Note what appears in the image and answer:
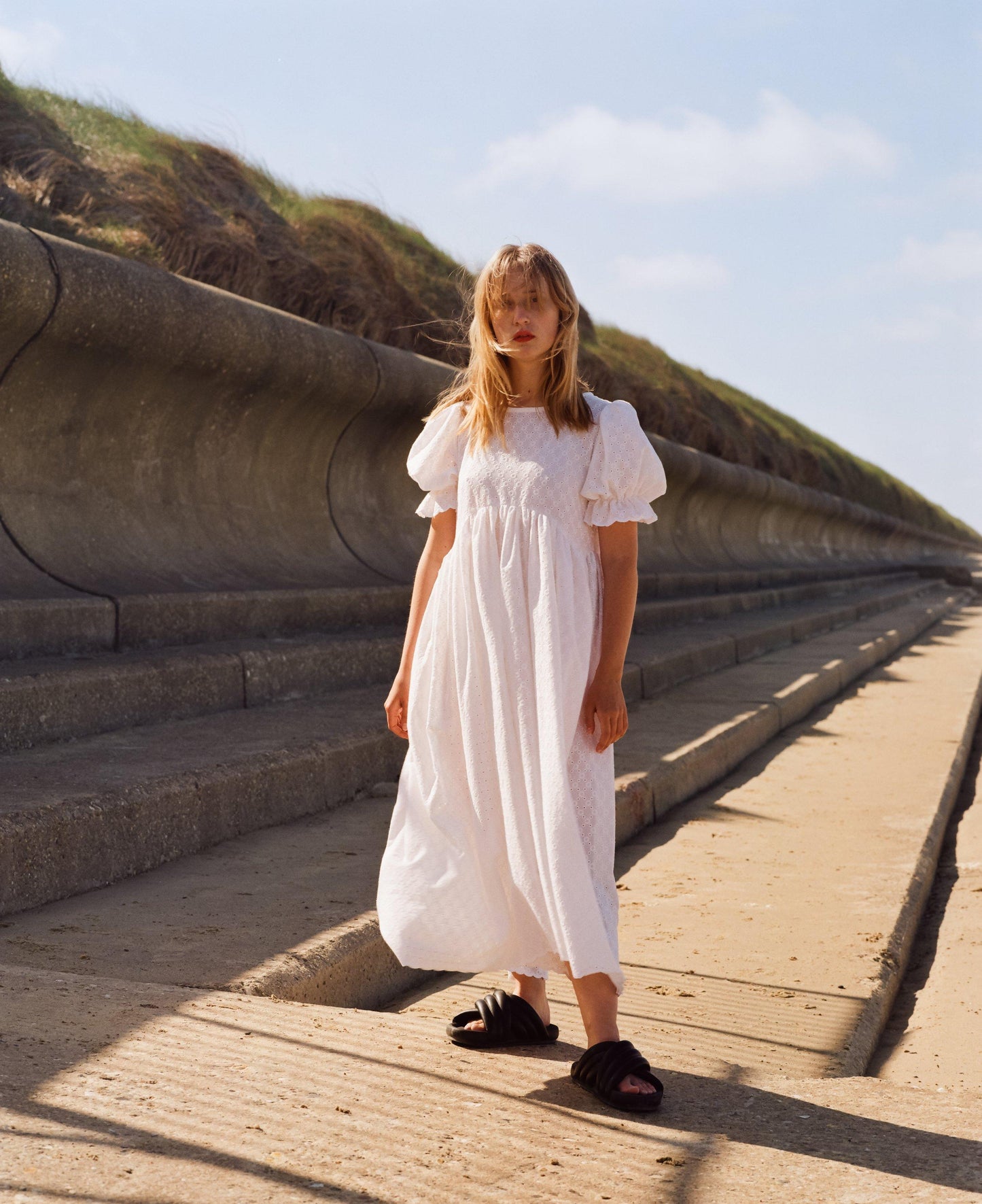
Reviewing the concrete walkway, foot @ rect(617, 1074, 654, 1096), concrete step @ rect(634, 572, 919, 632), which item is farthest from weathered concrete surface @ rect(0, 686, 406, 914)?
concrete step @ rect(634, 572, 919, 632)

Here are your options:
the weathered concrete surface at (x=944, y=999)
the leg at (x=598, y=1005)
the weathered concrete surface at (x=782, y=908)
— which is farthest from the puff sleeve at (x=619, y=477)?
the weathered concrete surface at (x=944, y=999)

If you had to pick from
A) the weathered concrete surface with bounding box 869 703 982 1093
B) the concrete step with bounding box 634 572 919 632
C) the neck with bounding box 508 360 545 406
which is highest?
the neck with bounding box 508 360 545 406

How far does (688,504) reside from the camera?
17.8 m

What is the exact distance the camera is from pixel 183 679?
4.47 meters

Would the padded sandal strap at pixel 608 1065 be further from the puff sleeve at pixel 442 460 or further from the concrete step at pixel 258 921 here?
the puff sleeve at pixel 442 460

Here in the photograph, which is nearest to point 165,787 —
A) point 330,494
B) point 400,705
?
point 400,705

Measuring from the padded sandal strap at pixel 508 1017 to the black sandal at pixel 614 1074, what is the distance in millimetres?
225

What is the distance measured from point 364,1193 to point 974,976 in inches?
93.5

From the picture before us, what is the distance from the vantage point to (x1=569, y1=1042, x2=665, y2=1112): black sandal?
2.03 metres

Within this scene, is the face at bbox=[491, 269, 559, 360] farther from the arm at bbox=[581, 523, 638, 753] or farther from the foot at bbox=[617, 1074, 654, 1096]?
the foot at bbox=[617, 1074, 654, 1096]

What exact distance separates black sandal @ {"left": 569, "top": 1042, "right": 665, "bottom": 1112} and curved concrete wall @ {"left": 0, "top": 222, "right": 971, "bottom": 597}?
325 centimetres

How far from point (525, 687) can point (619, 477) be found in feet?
1.39

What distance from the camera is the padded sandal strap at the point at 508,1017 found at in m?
2.36

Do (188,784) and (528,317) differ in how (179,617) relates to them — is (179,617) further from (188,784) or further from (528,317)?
(528,317)
